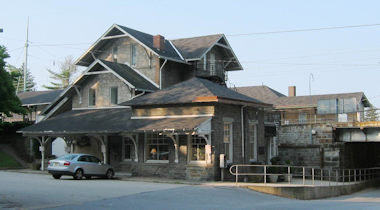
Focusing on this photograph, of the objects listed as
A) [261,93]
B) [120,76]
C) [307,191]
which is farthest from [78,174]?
[261,93]

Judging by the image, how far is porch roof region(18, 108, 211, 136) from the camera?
2427 cm

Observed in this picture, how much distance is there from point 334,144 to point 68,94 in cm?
2069

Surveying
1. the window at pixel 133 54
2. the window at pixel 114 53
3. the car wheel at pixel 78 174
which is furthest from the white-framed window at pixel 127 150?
the window at pixel 114 53

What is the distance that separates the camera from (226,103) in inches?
976

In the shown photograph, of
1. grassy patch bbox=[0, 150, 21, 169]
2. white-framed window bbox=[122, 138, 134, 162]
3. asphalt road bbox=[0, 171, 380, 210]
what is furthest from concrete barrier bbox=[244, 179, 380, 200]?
grassy patch bbox=[0, 150, 21, 169]

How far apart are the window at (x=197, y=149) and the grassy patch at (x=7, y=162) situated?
15668 mm

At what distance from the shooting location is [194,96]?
25281mm

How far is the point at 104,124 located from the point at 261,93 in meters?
33.0

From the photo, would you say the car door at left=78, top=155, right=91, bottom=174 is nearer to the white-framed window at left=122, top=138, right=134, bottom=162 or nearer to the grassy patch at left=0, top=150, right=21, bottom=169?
the white-framed window at left=122, top=138, right=134, bottom=162

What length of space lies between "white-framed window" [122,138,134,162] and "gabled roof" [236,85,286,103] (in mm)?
29046

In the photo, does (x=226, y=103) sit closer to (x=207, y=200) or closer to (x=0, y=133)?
(x=207, y=200)

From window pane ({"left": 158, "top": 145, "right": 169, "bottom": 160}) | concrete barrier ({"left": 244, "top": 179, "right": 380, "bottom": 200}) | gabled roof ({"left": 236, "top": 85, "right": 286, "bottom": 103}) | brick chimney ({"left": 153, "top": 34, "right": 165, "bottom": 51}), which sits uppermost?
brick chimney ({"left": 153, "top": 34, "right": 165, "bottom": 51})

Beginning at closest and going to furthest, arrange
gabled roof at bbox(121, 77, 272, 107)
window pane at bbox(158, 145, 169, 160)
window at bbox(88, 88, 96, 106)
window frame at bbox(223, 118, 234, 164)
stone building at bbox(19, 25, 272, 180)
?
gabled roof at bbox(121, 77, 272, 107)
stone building at bbox(19, 25, 272, 180)
window frame at bbox(223, 118, 234, 164)
window pane at bbox(158, 145, 169, 160)
window at bbox(88, 88, 96, 106)

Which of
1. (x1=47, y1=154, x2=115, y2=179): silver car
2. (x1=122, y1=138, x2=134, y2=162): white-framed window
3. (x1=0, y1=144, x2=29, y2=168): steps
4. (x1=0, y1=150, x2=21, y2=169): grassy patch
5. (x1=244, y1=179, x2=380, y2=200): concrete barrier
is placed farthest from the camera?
(x1=0, y1=144, x2=29, y2=168): steps
